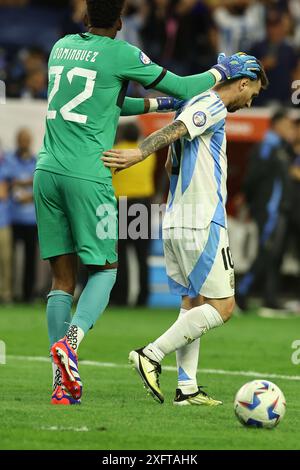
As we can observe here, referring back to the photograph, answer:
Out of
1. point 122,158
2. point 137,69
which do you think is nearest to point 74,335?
point 122,158

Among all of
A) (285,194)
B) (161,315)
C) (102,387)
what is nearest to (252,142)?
(285,194)

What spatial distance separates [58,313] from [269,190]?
8.87 m

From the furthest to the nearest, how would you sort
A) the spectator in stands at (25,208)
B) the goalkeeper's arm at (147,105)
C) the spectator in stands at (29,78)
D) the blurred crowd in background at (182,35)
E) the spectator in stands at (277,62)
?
1. the spectator in stands at (277,62)
2. the blurred crowd in background at (182,35)
3. the spectator in stands at (29,78)
4. the spectator in stands at (25,208)
5. the goalkeeper's arm at (147,105)

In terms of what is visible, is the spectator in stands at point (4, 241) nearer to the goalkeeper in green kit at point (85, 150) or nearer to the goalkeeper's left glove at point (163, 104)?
the goalkeeper's left glove at point (163, 104)

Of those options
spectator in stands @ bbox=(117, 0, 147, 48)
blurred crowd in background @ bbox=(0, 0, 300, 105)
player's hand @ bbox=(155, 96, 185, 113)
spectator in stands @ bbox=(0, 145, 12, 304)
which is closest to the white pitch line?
player's hand @ bbox=(155, 96, 185, 113)

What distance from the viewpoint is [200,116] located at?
7594 millimetres

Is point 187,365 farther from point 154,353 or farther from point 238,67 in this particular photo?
point 238,67

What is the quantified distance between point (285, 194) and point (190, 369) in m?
8.81

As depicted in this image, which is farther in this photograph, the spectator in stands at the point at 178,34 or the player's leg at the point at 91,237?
the spectator in stands at the point at 178,34

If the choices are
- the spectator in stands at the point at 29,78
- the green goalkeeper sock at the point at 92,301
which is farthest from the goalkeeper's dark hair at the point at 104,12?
the spectator in stands at the point at 29,78

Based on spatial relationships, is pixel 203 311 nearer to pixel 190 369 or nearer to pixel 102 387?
pixel 190 369

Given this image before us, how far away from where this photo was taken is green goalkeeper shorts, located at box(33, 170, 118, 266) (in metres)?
7.56

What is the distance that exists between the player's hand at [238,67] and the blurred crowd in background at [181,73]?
317 inches

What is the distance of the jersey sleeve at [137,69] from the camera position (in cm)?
752
